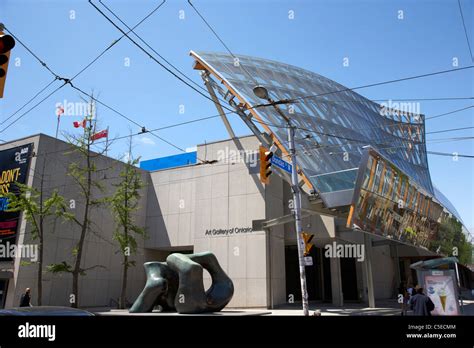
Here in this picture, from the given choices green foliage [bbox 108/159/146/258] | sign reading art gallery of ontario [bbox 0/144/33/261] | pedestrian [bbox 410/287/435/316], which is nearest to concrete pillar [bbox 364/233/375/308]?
pedestrian [bbox 410/287/435/316]

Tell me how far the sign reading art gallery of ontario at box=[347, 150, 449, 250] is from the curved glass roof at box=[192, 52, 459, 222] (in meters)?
1.64

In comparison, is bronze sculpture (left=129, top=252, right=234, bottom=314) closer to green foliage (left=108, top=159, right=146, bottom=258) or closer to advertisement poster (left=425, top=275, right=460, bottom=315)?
green foliage (left=108, top=159, right=146, bottom=258)

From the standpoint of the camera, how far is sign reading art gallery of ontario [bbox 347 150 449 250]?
21297 millimetres

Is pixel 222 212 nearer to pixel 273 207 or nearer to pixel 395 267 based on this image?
pixel 273 207

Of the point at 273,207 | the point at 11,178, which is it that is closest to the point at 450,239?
the point at 273,207

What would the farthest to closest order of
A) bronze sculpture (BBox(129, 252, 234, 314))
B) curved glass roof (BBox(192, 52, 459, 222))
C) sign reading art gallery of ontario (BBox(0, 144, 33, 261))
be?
sign reading art gallery of ontario (BBox(0, 144, 33, 261)), curved glass roof (BBox(192, 52, 459, 222)), bronze sculpture (BBox(129, 252, 234, 314))

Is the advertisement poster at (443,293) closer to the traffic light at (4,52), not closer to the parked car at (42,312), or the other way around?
the parked car at (42,312)

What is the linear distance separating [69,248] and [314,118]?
2224cm

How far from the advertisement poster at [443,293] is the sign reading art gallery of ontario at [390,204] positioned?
5114mm

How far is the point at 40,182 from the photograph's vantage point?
30.7 metres

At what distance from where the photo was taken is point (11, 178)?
3108 cm

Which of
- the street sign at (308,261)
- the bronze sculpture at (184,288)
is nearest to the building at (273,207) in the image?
the street sign at (308,261)
